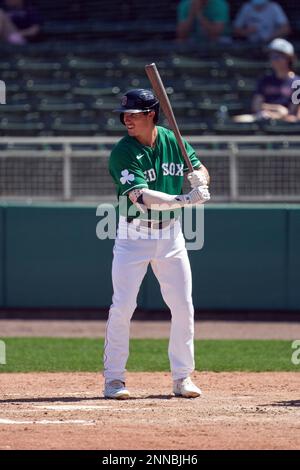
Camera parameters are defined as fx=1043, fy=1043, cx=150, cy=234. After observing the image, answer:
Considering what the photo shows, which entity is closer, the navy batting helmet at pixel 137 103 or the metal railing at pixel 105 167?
the navy batting helmet at pixel 137 103

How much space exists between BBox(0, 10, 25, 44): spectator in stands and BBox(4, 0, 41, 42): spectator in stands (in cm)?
9

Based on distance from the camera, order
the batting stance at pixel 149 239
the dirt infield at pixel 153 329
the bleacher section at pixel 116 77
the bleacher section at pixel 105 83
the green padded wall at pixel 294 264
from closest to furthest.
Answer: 1. the batting stance at pixel 149 239
2. the dirt infield at pixel 153 329
3. the green padded wall at pixel 294 264
4. the bleacher section at pixel 116 77
5. the bleacher section at pixel 105 83

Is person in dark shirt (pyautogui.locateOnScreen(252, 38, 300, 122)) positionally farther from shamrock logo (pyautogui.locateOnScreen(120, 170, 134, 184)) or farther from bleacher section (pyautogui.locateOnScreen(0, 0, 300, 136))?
shamrock logo (pyautogui.locateOnScreen(120, 170, 134, 184))

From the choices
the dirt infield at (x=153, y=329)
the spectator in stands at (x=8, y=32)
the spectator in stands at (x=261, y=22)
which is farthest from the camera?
the spectator in stands at (x=8, y=32)

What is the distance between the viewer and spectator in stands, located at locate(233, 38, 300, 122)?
11867mm

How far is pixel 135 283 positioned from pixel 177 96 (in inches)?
267

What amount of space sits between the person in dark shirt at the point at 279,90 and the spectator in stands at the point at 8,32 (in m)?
4.08

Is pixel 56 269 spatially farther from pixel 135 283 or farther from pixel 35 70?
pixel 135 283

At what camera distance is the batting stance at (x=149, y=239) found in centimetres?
629

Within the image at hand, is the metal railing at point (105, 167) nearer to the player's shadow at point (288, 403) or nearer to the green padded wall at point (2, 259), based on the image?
the green padded wall at point (2, 259)

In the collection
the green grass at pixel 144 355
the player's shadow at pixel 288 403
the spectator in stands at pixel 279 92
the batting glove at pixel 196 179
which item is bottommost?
the green grass at pixel 144 355

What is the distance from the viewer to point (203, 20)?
1387 cm

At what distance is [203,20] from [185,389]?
8349 mm

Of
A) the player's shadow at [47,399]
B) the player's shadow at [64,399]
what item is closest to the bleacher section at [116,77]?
the player's shadow at [64,399]
